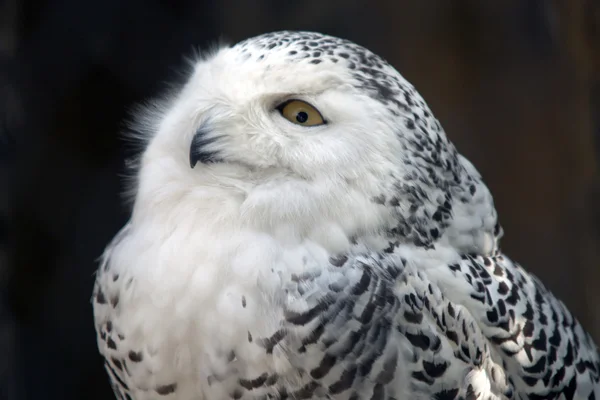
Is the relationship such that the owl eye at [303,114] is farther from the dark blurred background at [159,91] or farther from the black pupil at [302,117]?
the dark blurred background at [159,91]

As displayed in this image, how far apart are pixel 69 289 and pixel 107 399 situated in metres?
0.42

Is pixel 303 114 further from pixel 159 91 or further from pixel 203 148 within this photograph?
pixel 159 91

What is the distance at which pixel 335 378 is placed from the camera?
1.23 meters

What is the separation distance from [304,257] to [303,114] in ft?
0.89

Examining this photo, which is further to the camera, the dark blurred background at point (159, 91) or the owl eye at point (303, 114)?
the dark blurred background at point (159, 91)

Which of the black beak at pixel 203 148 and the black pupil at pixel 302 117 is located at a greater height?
the black pupil at pixel 302 117

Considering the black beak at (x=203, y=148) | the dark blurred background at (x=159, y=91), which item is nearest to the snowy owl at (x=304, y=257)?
the black beak at (x=203, y=148)

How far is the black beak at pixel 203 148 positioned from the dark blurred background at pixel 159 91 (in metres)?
0.38

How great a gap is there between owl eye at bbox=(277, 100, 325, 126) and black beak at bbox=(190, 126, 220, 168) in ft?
0.49

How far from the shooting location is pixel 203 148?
134 centimetres

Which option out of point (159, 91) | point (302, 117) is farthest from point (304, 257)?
point (159, 91)

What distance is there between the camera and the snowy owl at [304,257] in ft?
4.08

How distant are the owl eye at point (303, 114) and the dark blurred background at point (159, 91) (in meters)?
0.44

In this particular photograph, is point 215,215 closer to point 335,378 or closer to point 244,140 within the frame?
point 244,140
